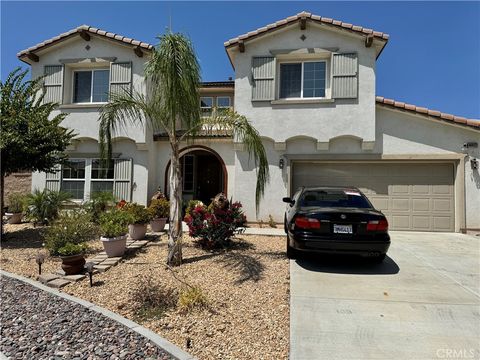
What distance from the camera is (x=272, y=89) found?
36.4ft

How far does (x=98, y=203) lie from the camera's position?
11055mm

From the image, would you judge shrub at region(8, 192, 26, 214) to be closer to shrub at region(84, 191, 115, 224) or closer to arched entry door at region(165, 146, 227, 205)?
shrub at region(84, 191, 115, 224)

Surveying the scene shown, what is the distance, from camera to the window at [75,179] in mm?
12500

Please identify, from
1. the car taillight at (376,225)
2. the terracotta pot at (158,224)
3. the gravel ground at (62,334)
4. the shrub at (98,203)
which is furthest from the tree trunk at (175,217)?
the shrub at (98,203)

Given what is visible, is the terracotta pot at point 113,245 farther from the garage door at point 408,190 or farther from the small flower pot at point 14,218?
the garage door at point 408,190

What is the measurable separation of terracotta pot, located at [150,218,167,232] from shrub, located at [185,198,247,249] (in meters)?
2.37

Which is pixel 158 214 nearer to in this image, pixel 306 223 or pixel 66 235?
pixel 66 235

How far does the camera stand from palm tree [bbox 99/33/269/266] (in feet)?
18.6

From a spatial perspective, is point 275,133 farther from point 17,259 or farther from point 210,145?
point 17,259

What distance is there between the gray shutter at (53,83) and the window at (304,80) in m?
9.14

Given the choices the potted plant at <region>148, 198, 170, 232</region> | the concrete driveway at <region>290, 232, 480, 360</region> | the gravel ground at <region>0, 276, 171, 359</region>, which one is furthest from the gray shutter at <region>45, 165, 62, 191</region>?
the concrete driveway at <region>290, 232, 480, 360</region>

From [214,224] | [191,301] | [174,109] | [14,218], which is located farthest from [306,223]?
[14,218]

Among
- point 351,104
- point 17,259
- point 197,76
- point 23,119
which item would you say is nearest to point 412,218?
point 351,104

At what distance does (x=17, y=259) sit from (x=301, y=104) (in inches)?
377
